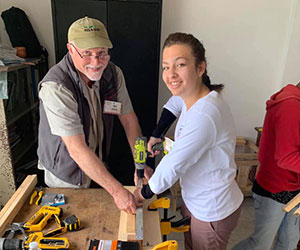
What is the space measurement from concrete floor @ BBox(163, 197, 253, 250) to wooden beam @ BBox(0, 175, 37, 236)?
138 centimetres

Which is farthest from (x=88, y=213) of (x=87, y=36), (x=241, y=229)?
(x=241, y=229)

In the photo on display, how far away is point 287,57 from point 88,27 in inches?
86.1

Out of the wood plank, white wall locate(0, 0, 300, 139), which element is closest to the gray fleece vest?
the wood plank

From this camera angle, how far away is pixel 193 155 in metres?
0.99

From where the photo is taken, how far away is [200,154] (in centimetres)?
100

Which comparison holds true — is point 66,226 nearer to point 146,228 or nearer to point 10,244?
point 10,244

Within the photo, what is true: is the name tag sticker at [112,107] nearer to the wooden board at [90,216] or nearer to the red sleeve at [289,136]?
the wooden board at [90,216]

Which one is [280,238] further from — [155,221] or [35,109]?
[35,109]

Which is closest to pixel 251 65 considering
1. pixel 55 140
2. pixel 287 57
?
pixel 287 57

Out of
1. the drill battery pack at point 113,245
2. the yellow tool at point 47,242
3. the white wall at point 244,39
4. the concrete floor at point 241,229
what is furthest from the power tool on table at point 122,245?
the white wall at point 244,39

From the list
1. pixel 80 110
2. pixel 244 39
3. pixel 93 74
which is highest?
pixel 244 39

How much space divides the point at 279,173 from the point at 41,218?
4.13ft

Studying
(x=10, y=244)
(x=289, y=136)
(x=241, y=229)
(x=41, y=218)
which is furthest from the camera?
(x=241, y=229)

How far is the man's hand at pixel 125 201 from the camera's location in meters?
1.14
